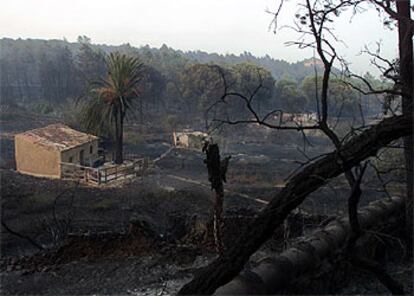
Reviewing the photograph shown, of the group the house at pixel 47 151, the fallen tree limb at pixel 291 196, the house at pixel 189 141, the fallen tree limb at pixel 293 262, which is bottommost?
the house at pixel 189 141

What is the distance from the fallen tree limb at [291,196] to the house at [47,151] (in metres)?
15.9

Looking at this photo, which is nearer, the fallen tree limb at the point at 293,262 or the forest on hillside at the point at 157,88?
the fallen tree limb at the point at 293,262

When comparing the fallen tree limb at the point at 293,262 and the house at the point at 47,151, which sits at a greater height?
the fallen tree limb at the point at 293,262

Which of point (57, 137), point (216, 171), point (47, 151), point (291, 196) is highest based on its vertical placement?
point (291, 196)

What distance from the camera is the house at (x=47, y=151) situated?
17.8 meters

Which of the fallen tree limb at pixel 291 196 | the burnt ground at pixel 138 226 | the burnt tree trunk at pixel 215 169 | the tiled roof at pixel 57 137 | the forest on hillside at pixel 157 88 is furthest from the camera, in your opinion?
the forest on hillside at pixel 157 88

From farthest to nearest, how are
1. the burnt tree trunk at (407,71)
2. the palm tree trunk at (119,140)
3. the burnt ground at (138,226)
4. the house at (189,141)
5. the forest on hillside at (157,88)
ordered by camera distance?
the forest on hillside at (157,88) → the house at (189,141) → the palm tree trunk at (119,140) → the burnt ground at (138,226) → the burnt tree trunk at (407,71)

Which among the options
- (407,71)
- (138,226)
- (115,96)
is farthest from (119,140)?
(407,71)

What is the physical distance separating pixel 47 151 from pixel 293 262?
52.9 ft

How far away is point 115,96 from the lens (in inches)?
806

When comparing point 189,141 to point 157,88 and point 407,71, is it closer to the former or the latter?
point 157,88

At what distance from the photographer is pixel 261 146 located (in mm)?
32469

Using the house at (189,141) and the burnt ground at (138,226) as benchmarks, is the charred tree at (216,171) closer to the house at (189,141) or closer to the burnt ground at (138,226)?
the burnt ground at (138,226)

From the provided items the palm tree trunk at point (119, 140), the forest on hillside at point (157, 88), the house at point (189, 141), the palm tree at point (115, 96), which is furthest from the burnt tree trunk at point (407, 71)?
the forest on hillside at point (157, 88)
